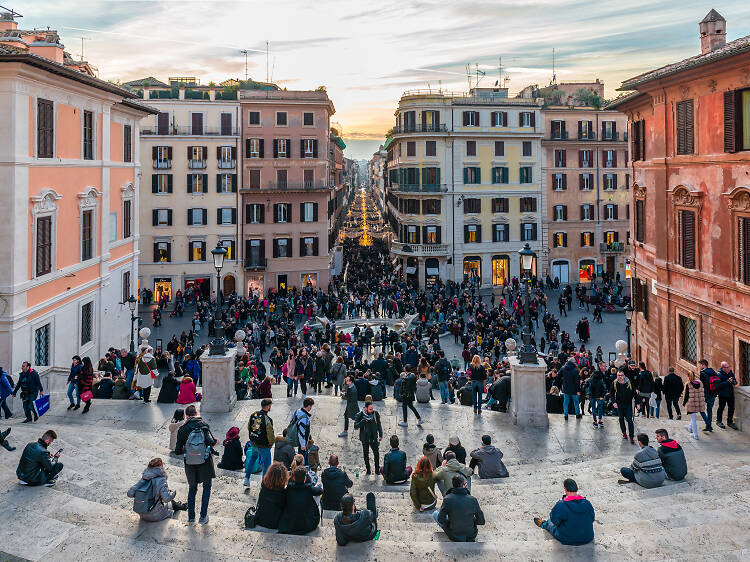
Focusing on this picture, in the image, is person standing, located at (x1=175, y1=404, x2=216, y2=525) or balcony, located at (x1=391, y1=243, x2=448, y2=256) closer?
person standing, located at (x1=175, y1=404, x2=216, y2=525)

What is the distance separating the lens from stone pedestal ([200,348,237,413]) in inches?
633

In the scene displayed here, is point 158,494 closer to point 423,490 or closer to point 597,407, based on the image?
point 423,490

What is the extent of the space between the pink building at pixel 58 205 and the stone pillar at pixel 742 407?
18.0 meters

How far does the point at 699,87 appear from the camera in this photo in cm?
2011

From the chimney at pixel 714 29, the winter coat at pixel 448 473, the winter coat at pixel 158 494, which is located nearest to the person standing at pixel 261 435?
the winter coat at pixel 158 494

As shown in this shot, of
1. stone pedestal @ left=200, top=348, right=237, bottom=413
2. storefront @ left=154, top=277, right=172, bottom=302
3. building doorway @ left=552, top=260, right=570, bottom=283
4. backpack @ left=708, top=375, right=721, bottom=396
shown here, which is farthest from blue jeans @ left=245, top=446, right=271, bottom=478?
building doorway @ left=552, top=260, right=570, bottom=283

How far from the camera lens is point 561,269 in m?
56.8

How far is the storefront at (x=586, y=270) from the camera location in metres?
57.1

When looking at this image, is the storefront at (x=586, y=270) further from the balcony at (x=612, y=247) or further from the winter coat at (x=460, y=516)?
the winter coat at (x=460, y=516)

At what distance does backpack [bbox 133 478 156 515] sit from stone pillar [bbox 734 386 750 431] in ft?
40.9

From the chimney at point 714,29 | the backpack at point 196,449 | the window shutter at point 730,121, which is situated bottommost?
the backpack at point 196,449

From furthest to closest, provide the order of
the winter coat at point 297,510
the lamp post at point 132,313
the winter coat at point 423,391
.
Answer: the lamp post at point 132,313, the winter coat at point 423,391, the winter coat at point 297,510

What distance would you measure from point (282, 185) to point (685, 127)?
33.6 m

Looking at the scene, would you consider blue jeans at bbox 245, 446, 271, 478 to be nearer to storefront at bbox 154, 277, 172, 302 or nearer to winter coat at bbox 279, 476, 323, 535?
winter coat at bbox 279, 476, 323, 535
